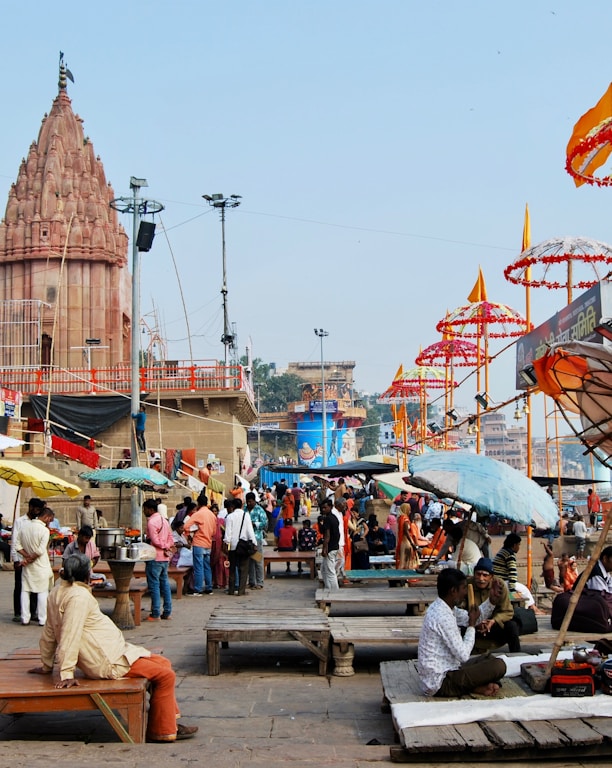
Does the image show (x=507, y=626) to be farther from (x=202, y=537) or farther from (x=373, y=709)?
(x=202, y=537)

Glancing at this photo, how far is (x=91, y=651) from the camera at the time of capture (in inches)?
250

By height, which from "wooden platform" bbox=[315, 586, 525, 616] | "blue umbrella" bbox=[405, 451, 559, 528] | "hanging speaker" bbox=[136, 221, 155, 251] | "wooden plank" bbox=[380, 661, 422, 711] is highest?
"hanging speaker" bbox=[136, 221, 155, 251]

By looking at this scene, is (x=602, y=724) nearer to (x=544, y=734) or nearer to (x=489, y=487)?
(x=544, y=734)

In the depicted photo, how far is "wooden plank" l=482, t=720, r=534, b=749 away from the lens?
5679 mm

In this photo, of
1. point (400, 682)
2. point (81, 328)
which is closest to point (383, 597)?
point (400, 682)

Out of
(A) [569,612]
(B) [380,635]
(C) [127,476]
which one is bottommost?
(B) [380,635]

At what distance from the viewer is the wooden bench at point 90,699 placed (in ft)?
20.2

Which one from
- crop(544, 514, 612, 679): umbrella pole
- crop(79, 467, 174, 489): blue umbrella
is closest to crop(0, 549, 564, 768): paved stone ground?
crop(544, 514, 612, 679): umbrella pole

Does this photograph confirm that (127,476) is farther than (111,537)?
Answer: Yes

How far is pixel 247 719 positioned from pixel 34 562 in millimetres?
5154

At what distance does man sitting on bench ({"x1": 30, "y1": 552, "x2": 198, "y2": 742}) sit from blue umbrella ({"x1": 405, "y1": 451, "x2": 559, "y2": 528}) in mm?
4909

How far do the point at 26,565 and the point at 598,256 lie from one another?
11.2 metres

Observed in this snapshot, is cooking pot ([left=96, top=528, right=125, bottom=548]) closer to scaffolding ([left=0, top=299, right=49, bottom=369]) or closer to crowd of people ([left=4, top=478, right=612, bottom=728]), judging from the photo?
crowd of people ([left=4, top=478, right=612, bottom=728])

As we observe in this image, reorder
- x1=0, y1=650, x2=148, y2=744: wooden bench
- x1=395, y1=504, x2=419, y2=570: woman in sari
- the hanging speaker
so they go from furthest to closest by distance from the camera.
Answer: the hanging speaker, x1=395, y1=504, x2=419, y2=570: woman in sari, x1=0, y1=650, x2=148, y2=744: wooden bench
